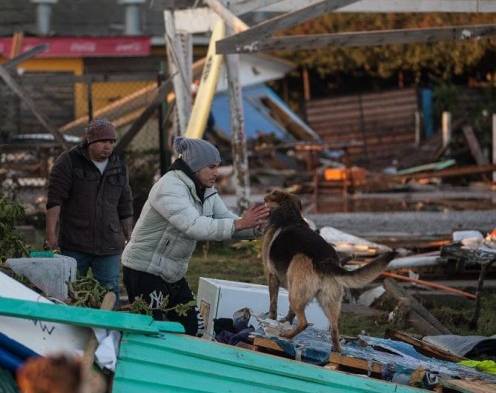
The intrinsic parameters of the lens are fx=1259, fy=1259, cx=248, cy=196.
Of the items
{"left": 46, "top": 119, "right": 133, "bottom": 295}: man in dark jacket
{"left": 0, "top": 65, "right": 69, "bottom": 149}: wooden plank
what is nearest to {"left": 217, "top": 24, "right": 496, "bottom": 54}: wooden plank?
{"left": 0, "top": 65, "right": 69, "bottom": 149}: wooden plank

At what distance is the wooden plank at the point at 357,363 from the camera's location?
698 cm

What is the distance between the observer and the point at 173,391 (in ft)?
20.5

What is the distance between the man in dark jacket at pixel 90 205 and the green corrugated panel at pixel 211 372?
2.65 meters

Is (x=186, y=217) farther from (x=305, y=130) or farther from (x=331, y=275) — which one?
(x=305, y=130)

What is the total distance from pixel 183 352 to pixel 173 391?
0.20 meters

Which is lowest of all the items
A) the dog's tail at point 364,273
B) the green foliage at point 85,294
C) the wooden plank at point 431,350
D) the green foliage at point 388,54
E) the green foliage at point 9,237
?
the wooden plank at point 431,350

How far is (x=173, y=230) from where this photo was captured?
7668mm

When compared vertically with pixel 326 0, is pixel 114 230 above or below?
below

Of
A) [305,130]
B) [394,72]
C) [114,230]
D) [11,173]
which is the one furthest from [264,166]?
[114,230]

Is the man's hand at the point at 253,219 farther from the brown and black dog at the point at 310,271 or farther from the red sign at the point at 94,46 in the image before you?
the red sign at the point at 94,46

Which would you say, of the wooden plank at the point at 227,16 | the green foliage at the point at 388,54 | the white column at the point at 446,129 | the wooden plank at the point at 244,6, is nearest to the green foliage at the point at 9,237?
the wooden plank at the point at 227,16

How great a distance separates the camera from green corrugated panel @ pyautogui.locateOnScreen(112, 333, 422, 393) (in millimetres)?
6164

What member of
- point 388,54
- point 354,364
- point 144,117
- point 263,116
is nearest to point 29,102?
point 144,117

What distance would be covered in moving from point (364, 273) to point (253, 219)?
2.30 feet
